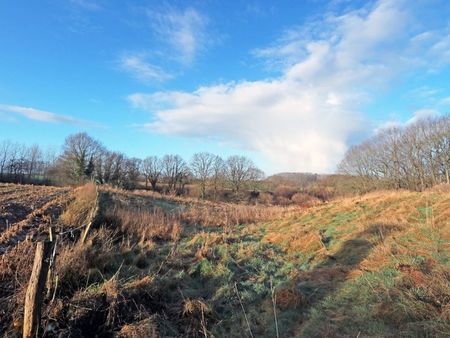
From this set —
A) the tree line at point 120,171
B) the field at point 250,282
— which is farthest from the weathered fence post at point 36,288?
the tree line at point 120,171

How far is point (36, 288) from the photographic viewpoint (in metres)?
3.65

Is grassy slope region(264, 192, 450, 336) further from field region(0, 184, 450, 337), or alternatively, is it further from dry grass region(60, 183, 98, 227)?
dry grass region(60, 183, 98, 227)

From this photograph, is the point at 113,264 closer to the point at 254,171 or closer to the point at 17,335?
the point at 17,335

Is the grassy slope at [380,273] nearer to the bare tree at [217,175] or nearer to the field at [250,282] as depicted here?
the field at [250,282]

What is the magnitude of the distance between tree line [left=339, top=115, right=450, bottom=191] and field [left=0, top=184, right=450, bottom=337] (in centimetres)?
3517

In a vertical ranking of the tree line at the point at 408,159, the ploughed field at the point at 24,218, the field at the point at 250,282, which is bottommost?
the field at the point at 250,282

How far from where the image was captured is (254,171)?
64750 millimetres

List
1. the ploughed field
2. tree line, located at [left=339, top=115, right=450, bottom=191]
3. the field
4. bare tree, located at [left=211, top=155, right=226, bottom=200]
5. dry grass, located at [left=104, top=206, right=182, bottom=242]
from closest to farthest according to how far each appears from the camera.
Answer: the field → the ploughed field → dry grass, located at [left=104, top=206, right=182, bottom=242] → tree line, located at [left=339, top=115, right=450, bottom=191] → bare tree, located at [left=211, top=155, right=226, bottom=200]

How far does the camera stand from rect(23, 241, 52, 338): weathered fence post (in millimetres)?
3635

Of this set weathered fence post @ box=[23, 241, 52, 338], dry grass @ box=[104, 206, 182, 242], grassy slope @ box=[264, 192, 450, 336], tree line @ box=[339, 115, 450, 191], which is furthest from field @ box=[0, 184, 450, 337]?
tree line @ box=[339, 115, 450, 191]

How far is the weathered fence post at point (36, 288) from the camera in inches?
143

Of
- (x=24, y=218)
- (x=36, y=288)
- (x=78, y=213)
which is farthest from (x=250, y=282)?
(x=24, y=218)

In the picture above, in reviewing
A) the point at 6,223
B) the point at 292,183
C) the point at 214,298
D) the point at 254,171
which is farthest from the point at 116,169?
the point at 214,298

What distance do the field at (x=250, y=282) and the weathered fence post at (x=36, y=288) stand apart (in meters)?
0.37
